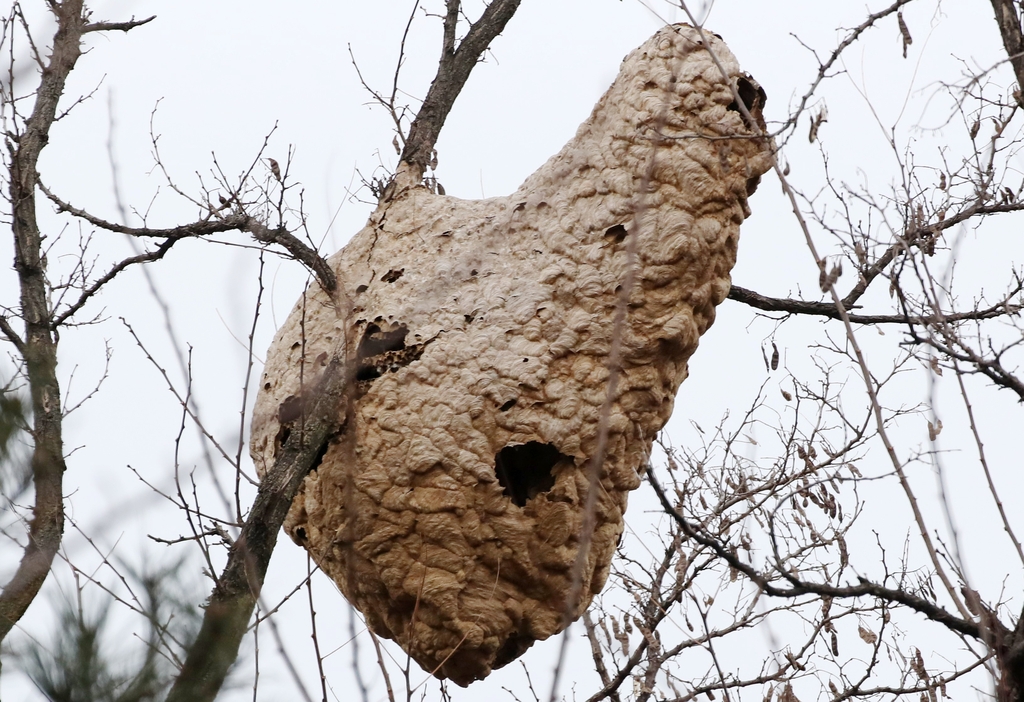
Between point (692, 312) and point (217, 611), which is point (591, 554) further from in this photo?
point (217, 611)

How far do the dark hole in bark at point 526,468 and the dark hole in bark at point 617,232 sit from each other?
28.4 inches

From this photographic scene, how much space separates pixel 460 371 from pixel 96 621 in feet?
6.44

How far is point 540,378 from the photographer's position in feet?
12.4

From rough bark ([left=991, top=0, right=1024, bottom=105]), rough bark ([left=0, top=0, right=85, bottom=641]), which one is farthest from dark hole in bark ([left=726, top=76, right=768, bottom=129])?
rough bark ([left=0, top=0, right=85, bottom=641])

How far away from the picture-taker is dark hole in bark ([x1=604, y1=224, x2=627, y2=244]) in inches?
150

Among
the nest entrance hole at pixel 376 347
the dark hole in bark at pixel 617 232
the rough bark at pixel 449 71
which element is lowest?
the nest entrance hole at pixel 376 347

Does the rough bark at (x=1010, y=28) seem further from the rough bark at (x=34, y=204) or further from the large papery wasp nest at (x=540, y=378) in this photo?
the rough bark at (x=34, y=204)

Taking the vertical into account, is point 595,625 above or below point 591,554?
above

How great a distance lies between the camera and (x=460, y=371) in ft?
12.7

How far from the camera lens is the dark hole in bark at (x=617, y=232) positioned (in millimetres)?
3816

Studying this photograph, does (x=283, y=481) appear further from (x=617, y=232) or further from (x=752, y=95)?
(x=752, y=95)

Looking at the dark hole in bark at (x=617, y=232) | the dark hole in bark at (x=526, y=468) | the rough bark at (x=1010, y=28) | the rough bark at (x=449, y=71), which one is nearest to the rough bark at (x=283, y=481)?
the dark hole in bark at (x=526, y=468)

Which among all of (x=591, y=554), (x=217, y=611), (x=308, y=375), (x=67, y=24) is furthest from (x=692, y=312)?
(x=67, y=24)

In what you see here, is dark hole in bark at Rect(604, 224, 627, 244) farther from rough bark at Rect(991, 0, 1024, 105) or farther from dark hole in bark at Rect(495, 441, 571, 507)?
rough bark at Rect(991, 0, 1024, 105)
